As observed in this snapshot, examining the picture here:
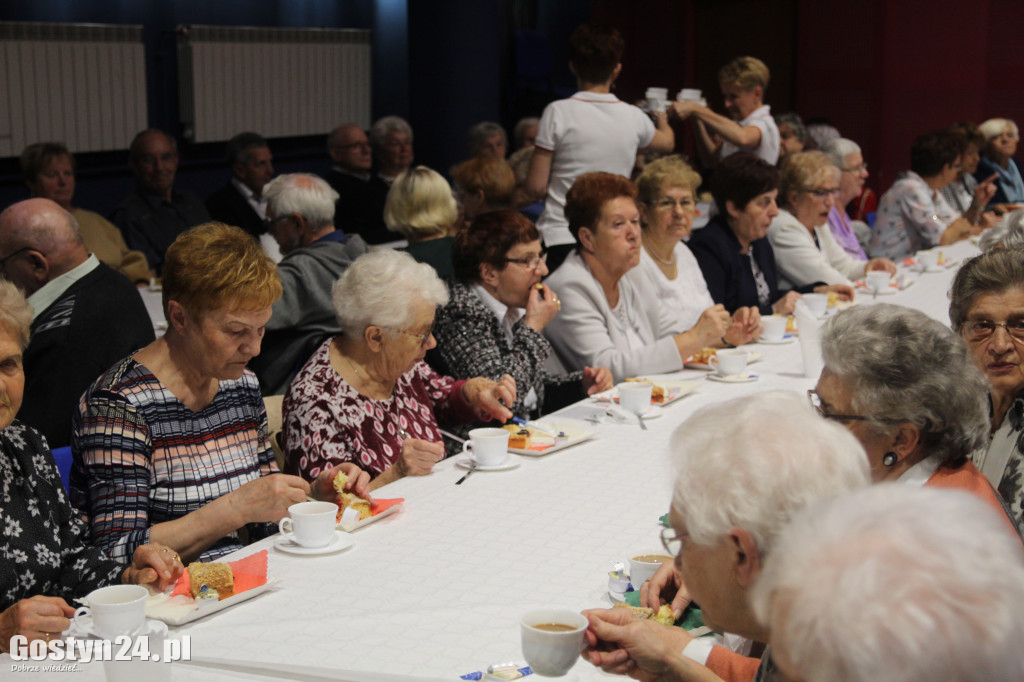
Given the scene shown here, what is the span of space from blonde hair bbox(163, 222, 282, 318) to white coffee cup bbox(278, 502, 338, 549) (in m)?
0.48

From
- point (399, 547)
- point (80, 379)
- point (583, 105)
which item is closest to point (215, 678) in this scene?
point (399, 547)

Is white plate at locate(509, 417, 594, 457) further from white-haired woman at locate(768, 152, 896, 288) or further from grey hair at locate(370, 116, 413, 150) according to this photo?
grey hair at locate(370, 116, 413, 150)

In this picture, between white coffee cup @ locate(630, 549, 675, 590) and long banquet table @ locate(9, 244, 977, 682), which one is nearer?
long banquet table @ locate(9, 244, 977, 682)

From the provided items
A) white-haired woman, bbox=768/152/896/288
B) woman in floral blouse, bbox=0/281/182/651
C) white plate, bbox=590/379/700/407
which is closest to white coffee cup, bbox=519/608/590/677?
woman in floral blouse, bbox=0/281/182/651

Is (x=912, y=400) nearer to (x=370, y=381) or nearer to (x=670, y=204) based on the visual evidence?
(x=370, y=381)

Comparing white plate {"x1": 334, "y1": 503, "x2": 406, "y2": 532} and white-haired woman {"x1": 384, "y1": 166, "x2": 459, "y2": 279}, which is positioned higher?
white-haired woman {"x1": 384, "y1": 166, "x2": 459, "y2": 279}

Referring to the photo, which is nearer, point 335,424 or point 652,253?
point 335,424

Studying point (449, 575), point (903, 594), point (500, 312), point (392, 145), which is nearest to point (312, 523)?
point (449, 575)

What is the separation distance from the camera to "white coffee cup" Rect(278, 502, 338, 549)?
201cm

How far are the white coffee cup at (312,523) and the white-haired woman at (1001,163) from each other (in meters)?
7.80

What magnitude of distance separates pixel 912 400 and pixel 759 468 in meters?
0.62

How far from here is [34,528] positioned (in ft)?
6.25

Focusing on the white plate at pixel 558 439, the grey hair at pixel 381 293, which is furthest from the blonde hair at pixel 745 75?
the grey hair at pixel 381 293

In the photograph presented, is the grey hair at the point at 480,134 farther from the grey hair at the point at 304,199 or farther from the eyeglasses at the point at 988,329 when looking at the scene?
the eyeglasses at the point at 988,329
